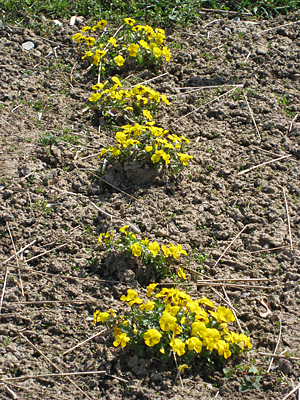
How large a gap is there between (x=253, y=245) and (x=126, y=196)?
1124mm

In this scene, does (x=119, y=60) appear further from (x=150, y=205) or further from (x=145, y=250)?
(x=145, y=250)

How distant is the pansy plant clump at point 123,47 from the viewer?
4477 mm

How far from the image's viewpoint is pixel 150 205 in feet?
11.5

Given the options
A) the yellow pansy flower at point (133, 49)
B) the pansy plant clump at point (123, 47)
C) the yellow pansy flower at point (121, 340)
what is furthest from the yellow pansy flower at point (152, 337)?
the yellow pansy flower at point (133, 49)

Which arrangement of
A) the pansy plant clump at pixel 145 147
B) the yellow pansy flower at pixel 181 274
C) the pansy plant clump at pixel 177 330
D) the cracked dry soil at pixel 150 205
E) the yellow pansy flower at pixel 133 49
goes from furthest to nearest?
the yellow pansy flower at pixel 133 49 → the pansy plant clump at pixel 145 147 → the yellow pansy flower at pixel 181 274 → the cracked dry soil at pixel 150 205 → the pansy plant clump at pixel 177 330

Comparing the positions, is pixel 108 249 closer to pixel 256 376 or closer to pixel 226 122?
pixel 256 376

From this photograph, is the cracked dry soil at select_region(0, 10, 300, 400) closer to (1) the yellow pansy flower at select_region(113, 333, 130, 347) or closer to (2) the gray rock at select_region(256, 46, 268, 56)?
(2) the gray rock at select_region(256, 46, 268, 56)

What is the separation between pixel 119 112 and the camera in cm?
415

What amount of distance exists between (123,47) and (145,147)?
177 cm

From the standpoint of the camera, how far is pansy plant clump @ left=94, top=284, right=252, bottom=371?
98.4 inches

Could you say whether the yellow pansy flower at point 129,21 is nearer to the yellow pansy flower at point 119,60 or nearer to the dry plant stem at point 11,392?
the yellow pansy flower at point 119,60

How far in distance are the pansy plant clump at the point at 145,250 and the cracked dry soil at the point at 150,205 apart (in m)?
0.12

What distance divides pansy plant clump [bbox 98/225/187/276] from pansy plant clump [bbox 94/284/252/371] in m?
0.32

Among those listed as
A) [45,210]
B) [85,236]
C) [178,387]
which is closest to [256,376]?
[178,387]
